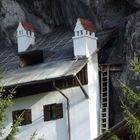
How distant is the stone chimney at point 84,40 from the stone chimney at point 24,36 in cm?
410

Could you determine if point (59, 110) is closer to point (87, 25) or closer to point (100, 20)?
point (87, 25)

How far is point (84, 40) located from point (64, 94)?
2.66 meters

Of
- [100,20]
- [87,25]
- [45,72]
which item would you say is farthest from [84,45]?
[100,20]

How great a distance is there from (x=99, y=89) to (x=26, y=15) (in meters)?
8.76

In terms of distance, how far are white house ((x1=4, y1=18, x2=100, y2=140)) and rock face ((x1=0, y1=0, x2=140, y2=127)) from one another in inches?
41.1

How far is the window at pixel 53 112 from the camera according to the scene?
2533cm

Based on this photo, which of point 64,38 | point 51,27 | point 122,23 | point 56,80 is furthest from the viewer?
point 51,27

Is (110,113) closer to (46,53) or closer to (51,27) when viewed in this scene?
(46,53)

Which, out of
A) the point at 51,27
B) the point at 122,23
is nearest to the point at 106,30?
the point at 122,23

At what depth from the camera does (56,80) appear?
24703 mm

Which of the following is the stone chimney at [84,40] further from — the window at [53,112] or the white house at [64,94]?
the window at [53,112]

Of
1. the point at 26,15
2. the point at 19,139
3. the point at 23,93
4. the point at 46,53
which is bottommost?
the point at 19,139

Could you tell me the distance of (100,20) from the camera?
92.9ft

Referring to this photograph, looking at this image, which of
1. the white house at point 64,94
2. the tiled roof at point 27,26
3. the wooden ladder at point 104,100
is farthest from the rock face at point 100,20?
the tiled roof at point 27,26
